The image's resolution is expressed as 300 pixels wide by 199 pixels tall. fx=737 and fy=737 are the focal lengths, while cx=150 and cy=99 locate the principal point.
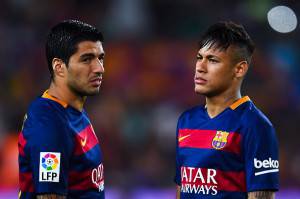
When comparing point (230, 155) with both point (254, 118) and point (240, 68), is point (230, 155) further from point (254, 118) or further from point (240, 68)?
point (240, 68)

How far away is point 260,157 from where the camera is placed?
4.50 meters

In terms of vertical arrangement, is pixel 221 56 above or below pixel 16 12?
below

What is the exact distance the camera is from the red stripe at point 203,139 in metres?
4.62

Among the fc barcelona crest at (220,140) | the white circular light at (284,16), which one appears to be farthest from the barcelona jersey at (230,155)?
the white circular light at (284,16)

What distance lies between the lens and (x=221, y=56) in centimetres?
476

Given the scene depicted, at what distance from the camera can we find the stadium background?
1030 centimetres

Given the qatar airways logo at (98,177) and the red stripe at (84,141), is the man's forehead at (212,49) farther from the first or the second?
the qatar airways logo at (98,177)

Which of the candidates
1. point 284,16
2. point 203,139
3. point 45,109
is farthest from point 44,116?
point 284,16

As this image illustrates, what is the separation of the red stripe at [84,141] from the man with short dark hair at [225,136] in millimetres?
586

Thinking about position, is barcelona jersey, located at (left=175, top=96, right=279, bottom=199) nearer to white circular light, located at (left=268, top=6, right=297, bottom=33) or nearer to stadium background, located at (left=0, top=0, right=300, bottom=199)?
stadium background, located at (left=0, top=0, right=300, bottom=199)

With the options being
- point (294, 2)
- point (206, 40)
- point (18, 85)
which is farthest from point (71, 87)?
point (294, 2)

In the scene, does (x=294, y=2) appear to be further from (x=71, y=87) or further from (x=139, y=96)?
(x=71, y=87)

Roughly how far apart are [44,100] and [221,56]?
117 centimetres

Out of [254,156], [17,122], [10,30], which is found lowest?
[254,156]
